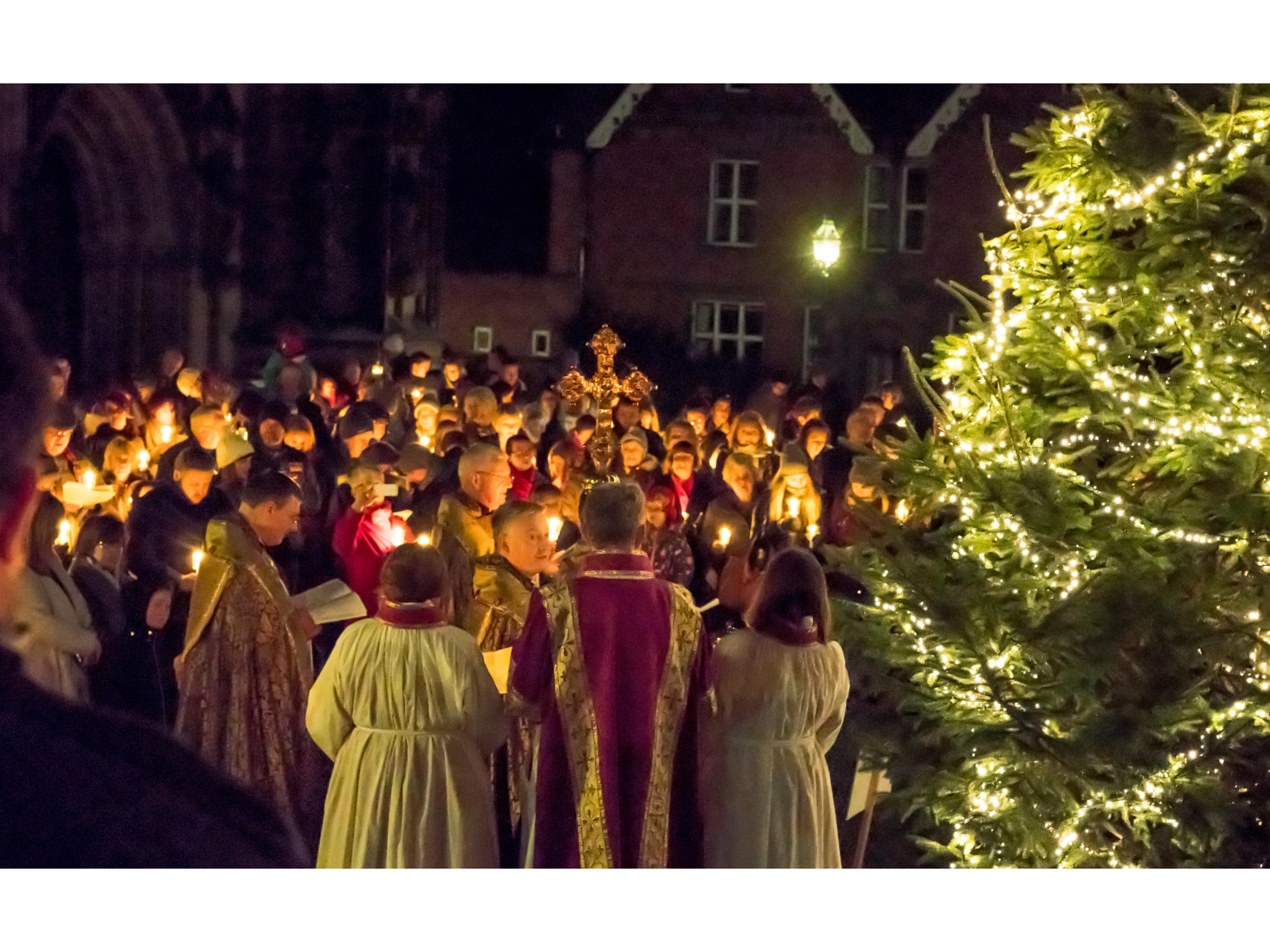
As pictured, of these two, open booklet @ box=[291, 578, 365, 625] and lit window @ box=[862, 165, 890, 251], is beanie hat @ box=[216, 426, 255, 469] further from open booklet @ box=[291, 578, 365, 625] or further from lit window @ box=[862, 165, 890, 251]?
lit window @ box=[862, 165, 890, 251]

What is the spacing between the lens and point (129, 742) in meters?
1.56

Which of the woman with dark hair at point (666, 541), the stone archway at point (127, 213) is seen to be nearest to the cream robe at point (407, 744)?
the woman with dark hair at point (666, 541)

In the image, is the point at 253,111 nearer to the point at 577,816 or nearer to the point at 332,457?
the point at 332,457

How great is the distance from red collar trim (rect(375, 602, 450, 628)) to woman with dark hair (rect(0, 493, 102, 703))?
3.94 ft

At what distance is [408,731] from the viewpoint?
5.69 m

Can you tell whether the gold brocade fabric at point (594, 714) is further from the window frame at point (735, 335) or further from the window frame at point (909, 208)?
the window frame at point (909, 208)

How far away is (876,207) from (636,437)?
5.12 metres

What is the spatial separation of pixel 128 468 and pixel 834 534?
3.62 m

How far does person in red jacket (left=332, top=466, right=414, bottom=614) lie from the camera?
754 cm

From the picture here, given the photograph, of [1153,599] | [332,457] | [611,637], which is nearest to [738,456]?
[332,457]

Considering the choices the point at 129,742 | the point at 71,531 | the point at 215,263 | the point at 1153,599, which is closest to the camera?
the point at 129,742

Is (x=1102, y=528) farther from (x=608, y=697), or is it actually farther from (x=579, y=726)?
(x=579, y=726)

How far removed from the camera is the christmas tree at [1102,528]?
5.14 metres

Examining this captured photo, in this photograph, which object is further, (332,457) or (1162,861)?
(332,457)
